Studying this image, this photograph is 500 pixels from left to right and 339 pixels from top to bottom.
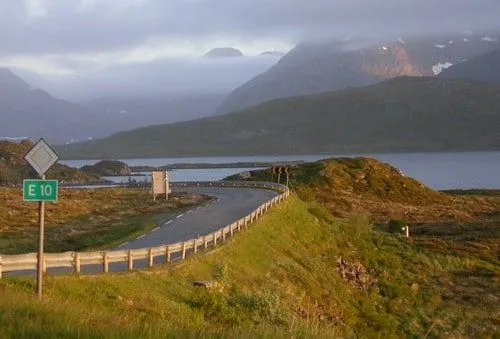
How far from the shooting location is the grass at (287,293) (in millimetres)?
12500

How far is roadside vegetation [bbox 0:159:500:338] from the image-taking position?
12844 millimetres

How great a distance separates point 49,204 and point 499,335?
37332 millimetres

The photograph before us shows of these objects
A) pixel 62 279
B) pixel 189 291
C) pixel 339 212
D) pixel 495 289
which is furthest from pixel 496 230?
pixel 62 279

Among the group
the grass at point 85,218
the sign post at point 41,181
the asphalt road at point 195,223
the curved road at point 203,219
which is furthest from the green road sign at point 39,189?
the grass at point 85,218

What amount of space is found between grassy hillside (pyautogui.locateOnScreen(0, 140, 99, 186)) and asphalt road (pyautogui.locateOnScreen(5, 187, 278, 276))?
46528mm

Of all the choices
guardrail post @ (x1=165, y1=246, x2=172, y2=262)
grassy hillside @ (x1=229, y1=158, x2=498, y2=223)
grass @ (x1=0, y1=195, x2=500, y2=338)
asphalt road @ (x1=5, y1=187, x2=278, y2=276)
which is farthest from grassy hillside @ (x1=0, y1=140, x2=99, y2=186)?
guardrail post @ (x1=165, y1=246, x2=172, y2=262)

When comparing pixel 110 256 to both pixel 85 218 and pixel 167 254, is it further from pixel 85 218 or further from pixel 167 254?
pixel 85 218

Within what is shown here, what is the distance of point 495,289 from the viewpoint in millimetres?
37312

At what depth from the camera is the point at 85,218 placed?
4959cm

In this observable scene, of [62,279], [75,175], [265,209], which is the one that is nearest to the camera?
[62,279]

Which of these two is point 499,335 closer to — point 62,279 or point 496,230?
point 62,279

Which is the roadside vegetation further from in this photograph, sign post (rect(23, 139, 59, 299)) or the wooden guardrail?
sign post (rect(23, 139, 59, 299))

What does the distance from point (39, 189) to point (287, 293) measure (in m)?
13.4

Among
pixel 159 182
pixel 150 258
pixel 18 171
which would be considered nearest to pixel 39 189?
pixel 150 258
